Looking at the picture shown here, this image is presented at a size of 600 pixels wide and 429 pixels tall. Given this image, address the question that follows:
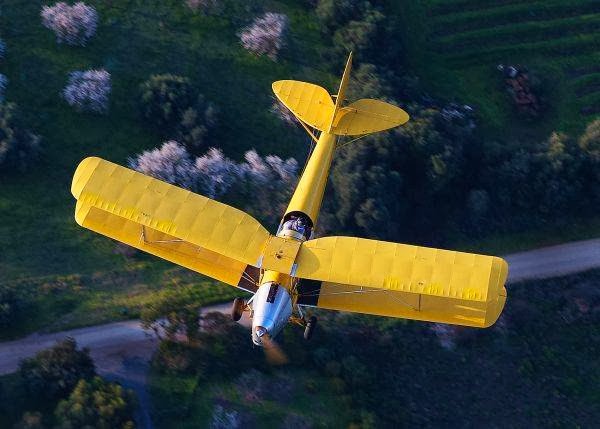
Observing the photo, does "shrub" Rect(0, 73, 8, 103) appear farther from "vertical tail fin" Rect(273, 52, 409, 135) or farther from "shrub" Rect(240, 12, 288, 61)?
"vertical tail fin" Rect(273, 52, 409, 135)

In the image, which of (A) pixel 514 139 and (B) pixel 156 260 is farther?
(A) pixel 514 139

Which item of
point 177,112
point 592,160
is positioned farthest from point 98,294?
point 592,160

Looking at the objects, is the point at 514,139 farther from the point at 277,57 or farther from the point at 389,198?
the point at 277,57

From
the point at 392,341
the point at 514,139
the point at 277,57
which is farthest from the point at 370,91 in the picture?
the point at 392,341

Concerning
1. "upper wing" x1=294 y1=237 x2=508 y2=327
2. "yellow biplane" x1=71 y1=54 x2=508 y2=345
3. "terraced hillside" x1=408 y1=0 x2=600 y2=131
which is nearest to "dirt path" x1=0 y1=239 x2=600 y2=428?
"yellow biplane" x1=71 y1=54 x2=508 y2=345

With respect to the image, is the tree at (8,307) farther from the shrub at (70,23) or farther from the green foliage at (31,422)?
the shrub at (70,23)

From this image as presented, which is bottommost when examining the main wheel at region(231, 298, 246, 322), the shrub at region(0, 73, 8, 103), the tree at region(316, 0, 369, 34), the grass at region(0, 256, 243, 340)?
the grass at region(0, 256, 243, 340)
